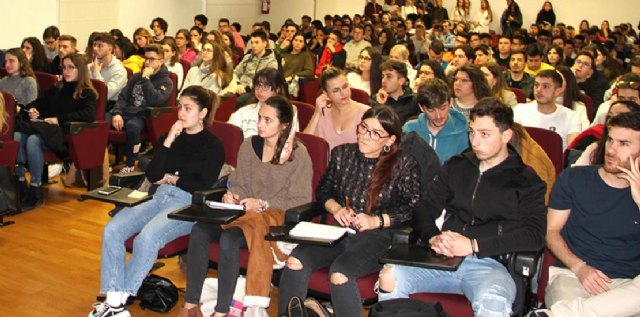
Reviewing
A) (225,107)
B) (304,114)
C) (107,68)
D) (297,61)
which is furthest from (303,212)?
(297,61)

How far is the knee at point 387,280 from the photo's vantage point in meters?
3.21

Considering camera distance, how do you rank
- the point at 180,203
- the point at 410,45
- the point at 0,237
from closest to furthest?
the point at 180,203 → the point at 0,237 → the point at 410,45

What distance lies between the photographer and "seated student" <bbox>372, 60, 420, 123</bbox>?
17.7ft

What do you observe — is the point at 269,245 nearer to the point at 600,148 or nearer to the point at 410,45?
the point at 600,148

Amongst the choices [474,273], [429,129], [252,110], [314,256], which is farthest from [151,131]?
[474,273]

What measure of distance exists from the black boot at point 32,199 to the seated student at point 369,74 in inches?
108

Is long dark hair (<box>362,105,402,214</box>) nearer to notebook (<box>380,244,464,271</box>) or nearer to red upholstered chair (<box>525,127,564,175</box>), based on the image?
notebook (<box>380,244,464,271</box>)

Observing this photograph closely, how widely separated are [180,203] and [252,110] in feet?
3.85

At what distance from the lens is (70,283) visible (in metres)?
4.27

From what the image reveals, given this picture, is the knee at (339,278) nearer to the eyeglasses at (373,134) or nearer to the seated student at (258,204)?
the seated student at (258,204)

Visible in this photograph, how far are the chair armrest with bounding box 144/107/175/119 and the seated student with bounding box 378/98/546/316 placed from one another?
10.6 feet

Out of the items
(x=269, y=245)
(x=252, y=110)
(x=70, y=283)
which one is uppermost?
(x=252, y=110)

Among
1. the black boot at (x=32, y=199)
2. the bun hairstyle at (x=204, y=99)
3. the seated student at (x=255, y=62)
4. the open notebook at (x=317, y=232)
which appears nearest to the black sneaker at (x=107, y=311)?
the open notebook at (x=317, y=232)

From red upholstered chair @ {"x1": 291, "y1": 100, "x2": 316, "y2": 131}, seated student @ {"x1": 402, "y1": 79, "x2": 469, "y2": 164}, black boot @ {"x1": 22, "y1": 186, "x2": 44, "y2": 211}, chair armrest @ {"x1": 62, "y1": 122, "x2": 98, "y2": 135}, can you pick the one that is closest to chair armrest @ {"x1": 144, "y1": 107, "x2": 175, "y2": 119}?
chair armrest @ {"x1": 62, "y1": 122, "x2": 98, "y2": 135}
